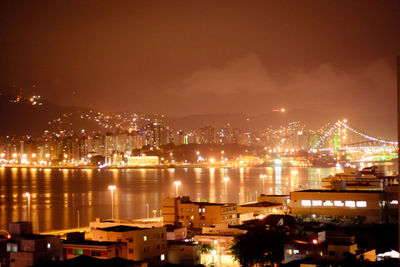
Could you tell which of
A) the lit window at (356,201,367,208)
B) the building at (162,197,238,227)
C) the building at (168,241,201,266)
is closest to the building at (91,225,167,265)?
the building at (168,241,201,266)

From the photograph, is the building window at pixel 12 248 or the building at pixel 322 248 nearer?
the building at pixel 322 248

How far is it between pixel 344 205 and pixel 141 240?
14.6 feet

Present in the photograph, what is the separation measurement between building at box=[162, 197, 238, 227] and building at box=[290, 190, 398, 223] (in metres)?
1.00

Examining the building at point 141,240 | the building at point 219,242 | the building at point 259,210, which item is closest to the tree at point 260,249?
the building at point 219,242

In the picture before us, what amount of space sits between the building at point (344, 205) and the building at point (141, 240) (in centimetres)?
374

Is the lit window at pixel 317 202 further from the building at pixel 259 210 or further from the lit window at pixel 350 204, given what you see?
the building at pixel 259 210

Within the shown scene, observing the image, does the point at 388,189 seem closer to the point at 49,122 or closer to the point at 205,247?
the point at 205,247

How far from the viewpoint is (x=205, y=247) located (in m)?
6.53

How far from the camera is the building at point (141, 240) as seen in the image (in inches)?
227

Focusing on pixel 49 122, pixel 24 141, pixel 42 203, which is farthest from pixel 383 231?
pixel 49 122

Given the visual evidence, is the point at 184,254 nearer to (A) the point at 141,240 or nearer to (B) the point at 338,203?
(A) the point at 141,240

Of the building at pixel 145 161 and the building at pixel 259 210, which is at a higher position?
the building at pixel 145 161

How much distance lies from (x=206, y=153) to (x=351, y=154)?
12412 mm

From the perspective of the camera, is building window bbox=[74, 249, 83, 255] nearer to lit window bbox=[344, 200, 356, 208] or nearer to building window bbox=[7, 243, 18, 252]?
building window bbox=[7, 243, 18, 252]
